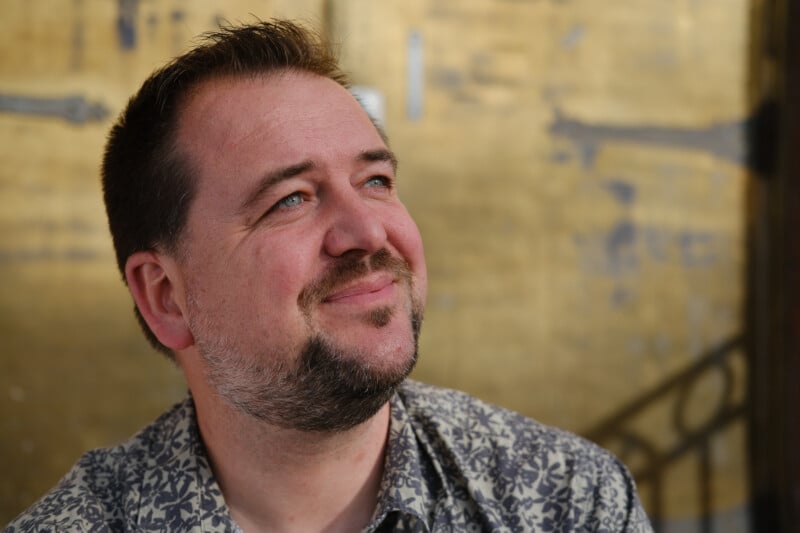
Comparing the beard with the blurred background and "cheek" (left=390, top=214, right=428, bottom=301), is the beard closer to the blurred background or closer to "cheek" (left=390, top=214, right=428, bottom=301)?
"cheek" (left=390, top=214, right=428, bottom=301)

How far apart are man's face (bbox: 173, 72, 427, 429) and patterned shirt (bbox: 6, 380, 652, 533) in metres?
0.13

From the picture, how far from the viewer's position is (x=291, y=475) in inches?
46.0

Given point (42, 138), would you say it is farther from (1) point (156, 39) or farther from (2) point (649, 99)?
(2) point (649, 99)

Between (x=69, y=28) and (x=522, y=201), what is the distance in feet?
4.49

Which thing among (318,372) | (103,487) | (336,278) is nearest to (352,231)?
(336,278)

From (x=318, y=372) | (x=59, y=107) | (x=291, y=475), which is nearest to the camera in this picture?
(x=318, y=372)

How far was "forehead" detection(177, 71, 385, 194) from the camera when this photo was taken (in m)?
1.14

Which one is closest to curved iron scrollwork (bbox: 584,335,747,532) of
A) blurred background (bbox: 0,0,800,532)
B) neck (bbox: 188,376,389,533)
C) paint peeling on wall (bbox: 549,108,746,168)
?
blurred background (bbox: 0,0,800,532)

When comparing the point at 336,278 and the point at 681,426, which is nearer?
the point at 336,278

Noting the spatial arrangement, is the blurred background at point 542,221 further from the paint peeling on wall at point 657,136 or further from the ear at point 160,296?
the ear at point 160,296

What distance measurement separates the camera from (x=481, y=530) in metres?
1.18

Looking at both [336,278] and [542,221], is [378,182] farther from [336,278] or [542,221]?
[542,221]

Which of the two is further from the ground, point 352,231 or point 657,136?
point 352,231

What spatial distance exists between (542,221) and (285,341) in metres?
1.64
